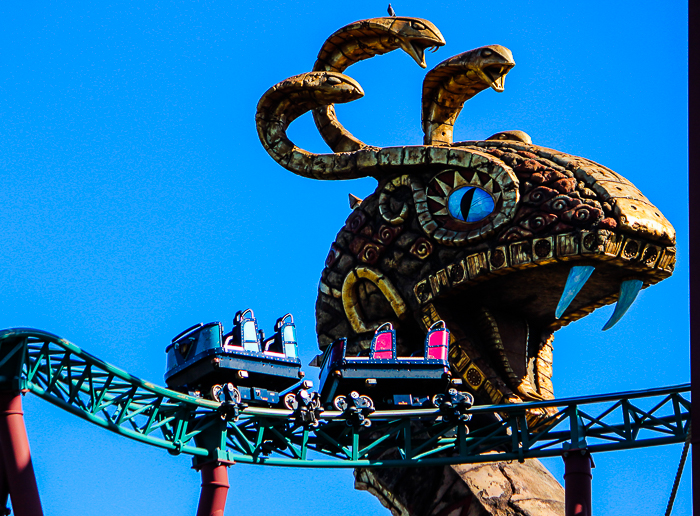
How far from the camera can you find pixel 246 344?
15688 millimetres

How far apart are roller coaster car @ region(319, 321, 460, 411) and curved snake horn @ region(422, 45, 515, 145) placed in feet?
14.5

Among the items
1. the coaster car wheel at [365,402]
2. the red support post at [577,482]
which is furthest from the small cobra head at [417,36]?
the red support post at [577,482]

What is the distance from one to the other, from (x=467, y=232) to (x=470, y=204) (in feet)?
1.77

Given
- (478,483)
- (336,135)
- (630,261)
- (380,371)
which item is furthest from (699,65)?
(336,135)

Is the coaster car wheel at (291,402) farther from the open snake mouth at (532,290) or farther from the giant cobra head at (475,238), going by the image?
the open snake mouth at (532,290)

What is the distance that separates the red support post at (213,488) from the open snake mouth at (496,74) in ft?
25.2

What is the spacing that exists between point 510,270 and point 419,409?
2.40 m

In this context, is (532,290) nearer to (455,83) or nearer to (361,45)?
(455,83)

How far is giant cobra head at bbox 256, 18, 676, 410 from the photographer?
54.6 feet

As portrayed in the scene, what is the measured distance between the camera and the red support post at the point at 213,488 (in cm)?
1438

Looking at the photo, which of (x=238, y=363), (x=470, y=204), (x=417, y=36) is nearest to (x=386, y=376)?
(x=238, y=363)

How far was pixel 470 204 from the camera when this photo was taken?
1773cm

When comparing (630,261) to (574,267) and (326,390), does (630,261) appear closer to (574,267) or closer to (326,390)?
(574,267)

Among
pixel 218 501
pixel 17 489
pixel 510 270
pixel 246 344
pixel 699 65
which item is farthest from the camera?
pixel 510 270
